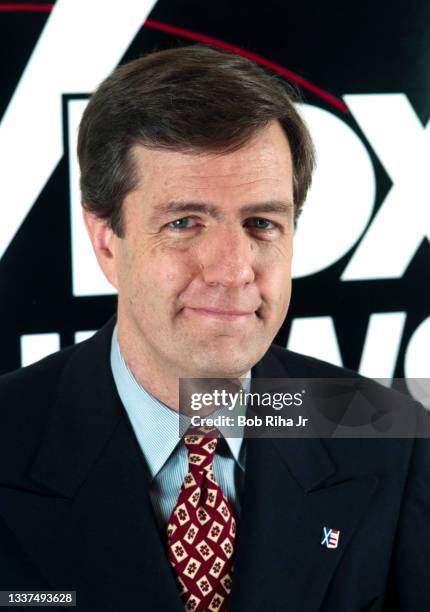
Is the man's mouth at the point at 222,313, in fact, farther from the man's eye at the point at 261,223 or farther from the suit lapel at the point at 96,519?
the suit lapel at the point at 96,519

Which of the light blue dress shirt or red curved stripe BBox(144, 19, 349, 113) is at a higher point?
red curved stripe BBox(144, 19, 349, 113)

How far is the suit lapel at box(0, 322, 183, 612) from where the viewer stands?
4.97 feet

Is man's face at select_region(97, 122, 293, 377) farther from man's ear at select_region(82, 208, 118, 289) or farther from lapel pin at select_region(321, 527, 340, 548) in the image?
lapel pin at select_region(321, 527, 340, 548)

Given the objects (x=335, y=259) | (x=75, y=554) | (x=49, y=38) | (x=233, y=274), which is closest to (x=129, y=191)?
(x=233, y=274)

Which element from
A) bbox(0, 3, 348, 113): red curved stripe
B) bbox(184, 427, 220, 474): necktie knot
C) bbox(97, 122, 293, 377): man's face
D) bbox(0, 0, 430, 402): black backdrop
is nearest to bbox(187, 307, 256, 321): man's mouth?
bbox(97, 122, 293, 377): man's face

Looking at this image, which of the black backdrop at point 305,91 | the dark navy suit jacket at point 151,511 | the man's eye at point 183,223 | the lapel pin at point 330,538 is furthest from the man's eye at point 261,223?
the black backdrop at point 305,91

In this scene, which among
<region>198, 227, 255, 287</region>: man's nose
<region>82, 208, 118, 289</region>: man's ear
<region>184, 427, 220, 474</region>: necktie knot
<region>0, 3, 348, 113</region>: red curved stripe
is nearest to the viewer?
<region>198, 227, 255, 287</region>: man's nose

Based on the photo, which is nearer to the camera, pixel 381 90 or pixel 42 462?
pixel 42 462

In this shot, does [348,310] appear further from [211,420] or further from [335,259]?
[211,420]

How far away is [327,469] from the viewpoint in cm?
171

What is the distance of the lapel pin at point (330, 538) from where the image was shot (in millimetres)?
1638

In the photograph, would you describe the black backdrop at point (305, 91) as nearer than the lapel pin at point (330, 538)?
No

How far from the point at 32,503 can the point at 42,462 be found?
0.08m

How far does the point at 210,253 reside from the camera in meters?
1.49
